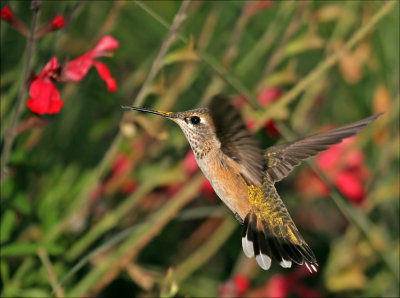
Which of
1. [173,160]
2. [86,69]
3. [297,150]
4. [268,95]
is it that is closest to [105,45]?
[86,69]

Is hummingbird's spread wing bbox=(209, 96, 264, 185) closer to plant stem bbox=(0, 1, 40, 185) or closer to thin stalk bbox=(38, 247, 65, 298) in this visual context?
plant stem bbox=(0, 1, 40, 185)

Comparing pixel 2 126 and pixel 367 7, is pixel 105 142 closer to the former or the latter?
pixel 2 126

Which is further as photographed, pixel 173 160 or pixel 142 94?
pixel 173 160

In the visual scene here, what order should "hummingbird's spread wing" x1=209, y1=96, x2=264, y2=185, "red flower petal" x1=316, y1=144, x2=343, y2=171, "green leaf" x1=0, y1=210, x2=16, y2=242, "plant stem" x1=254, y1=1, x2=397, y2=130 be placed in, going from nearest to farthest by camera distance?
"hummingbird's spread wing" x1=209, y1=96, x2=264, y2=185 < "green leaf" x1=0, y1=210, x2=16, y2=242 < "plant stem" x1=254, y1=1, x2=397, y2=130 < "red flower petal" x1=316, y1=144, x2=343, y2=171

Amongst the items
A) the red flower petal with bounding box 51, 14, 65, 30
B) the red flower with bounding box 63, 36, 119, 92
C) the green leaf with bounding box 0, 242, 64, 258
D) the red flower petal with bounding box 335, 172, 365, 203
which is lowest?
the red flower petal with bounding box 335, 172, 365, 203

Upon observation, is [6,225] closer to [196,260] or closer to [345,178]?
[196,260]

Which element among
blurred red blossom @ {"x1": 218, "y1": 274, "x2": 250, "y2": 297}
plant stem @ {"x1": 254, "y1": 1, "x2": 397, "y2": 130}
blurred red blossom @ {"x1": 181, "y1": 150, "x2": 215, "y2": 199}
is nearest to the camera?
plant stem @ {"x1": 254, "y1": 1, "x2": 397, "y2": 130}

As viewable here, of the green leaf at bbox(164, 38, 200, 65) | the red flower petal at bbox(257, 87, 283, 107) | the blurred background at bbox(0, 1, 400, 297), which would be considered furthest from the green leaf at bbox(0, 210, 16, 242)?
the red flower petal at bbox(257, 87, 283, 107)
